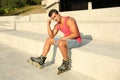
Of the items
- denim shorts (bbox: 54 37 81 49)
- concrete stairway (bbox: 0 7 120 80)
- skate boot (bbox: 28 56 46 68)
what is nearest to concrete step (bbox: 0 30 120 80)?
concrete stairway (bbox: 0 7 120 80)

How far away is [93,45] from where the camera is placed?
5781mm

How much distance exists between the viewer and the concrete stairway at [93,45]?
4281 millimetres

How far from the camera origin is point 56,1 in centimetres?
1742

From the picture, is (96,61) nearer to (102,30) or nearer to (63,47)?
(63,47)

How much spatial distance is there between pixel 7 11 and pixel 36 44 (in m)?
24.3

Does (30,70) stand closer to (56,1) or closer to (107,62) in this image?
(107,62)

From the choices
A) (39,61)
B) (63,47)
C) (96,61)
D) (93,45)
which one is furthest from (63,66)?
(93,45)

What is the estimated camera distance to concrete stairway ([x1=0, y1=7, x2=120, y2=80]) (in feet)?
14.0

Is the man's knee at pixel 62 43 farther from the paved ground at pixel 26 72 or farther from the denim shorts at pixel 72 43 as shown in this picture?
the paved ground at pixel 26 72

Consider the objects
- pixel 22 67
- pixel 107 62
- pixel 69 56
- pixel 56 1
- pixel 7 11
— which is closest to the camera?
pixel 107 62

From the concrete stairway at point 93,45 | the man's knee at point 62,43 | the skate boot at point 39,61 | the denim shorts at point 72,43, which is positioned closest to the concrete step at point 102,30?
the concrete stairway at point 93,45

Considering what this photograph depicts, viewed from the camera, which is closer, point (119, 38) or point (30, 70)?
point (30, 70)

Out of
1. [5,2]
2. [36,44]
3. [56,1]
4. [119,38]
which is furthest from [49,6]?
[5,2]

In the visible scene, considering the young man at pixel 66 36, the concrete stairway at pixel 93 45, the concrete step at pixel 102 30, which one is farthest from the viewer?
the concrete step at pixel 102 30
